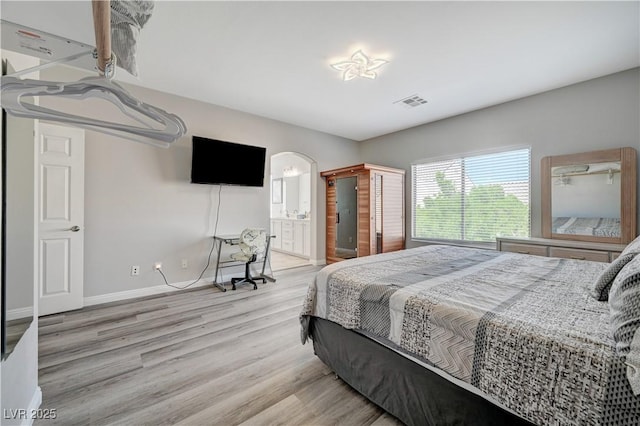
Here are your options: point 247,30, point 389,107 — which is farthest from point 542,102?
point 247,30

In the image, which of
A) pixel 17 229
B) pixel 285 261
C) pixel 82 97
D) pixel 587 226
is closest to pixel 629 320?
pixel 82 97

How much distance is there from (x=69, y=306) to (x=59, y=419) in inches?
79.2

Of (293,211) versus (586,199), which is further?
(293,211)

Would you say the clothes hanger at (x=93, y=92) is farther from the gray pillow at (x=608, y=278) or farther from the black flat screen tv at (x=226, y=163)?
the black flat screen tv at (x=226, y=163)

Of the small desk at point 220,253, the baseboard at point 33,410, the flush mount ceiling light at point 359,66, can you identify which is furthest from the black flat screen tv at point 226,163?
the baseboard at point 33,410

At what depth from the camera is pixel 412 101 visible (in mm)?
3824

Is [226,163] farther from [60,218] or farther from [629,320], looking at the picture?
[629,320]

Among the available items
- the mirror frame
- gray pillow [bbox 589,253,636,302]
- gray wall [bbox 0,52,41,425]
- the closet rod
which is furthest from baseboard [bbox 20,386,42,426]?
the mirror frame

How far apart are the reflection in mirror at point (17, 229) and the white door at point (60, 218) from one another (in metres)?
1.93

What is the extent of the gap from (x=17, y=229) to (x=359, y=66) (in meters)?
2.98

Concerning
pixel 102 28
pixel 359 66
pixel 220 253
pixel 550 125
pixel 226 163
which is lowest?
pixel 220 253

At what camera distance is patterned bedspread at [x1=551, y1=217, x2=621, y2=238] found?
9.82 ft

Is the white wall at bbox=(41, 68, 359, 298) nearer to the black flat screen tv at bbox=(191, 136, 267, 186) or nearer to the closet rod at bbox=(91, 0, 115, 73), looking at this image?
the black flat screen tv at bbox=(191, 136, 267, 186)

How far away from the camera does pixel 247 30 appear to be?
2316mm
